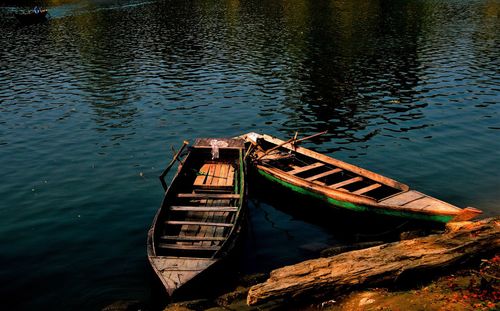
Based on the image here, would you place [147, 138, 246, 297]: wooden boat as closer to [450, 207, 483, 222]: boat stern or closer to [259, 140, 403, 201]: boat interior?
[259, 140, 403, 201]: boat interior

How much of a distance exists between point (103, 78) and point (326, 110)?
23.3 m

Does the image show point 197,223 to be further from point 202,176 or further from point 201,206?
point 202,176

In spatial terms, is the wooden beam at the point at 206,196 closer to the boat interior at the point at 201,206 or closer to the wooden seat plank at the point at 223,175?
the boat interior at the point at 201,206

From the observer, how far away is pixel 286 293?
11.3 meters

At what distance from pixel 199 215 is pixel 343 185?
646 centimetres

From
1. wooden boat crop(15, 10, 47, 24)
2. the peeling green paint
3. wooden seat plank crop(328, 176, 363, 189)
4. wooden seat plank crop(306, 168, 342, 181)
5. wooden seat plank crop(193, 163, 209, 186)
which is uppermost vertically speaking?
wooden boat crop(15, 10, 47, 24)

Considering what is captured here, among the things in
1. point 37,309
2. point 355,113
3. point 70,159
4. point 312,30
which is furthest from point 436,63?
point 37,309

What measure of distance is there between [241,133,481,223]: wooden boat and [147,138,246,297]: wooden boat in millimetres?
1914

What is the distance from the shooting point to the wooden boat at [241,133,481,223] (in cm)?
1555

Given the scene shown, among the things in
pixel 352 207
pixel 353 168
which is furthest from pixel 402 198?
pixel 353 168

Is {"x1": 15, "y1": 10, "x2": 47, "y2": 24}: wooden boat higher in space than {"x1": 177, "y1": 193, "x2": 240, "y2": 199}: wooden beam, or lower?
higher

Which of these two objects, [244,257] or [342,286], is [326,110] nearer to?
[244,257]

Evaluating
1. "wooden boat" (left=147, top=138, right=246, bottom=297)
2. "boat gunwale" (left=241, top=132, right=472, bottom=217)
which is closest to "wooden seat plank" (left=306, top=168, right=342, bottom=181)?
"boat gunwale" (left=241, top=132, right=472, bottom=217)

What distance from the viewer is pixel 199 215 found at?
53.9 ft
